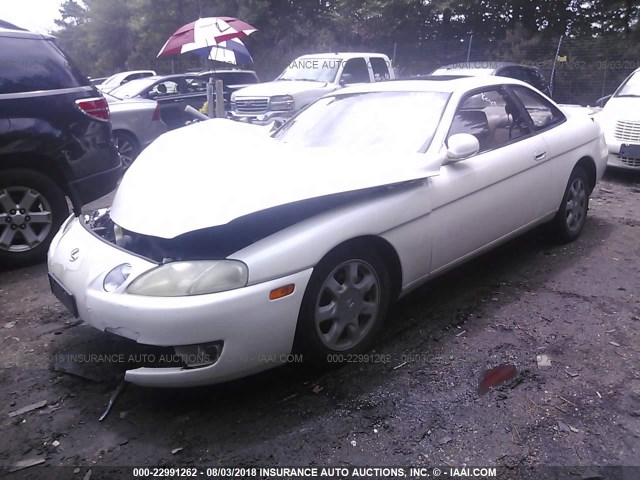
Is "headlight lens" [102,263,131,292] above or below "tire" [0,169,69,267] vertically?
above

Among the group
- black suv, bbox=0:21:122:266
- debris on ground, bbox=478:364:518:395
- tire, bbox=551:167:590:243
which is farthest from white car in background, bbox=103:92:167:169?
debris on ground, bbox=478:364:518:395

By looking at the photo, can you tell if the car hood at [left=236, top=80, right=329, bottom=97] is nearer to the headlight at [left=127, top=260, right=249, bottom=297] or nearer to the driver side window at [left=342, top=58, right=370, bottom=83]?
the driver side window at [left=342, top=58, right=370, bottom=83]

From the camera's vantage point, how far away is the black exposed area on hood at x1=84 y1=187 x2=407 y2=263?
2715mm

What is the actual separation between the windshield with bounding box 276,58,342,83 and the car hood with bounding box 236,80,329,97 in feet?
0.90

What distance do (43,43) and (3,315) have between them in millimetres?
2513

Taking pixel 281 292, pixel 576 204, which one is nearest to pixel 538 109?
pixel 576 204

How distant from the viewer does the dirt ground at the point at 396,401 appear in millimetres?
2436

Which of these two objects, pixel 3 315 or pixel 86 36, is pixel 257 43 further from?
pixel 3 315

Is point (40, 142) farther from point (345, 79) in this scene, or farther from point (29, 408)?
point (345, 79)

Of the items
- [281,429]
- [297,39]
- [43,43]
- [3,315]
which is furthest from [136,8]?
[281,429]

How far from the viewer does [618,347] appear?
327 cm

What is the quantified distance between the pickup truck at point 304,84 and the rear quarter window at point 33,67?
534 centimetres

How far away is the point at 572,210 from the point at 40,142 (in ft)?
15.3

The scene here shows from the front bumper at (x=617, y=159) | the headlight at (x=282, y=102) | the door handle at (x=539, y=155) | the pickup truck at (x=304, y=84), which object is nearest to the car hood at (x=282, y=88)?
the pickup truck at (x=304, y=84)
